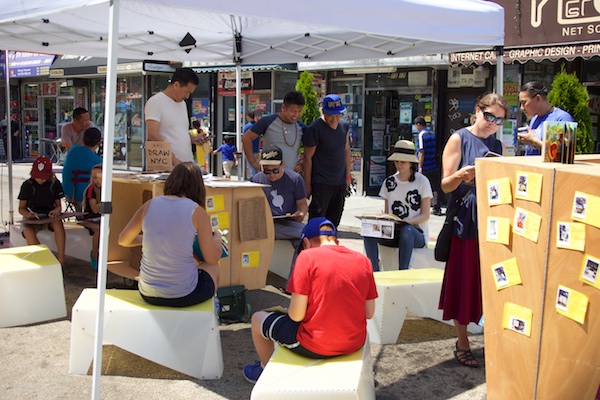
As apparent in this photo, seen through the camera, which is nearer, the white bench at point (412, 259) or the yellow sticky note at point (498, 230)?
the yellow sticky note at point (498, 230)

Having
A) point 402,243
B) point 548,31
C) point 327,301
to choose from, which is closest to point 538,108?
point 402,243

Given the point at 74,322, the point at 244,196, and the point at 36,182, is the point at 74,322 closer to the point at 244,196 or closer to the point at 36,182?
the point at 244,196

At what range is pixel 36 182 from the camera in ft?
21.5

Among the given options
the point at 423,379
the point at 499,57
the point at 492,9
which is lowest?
the point at 423,379

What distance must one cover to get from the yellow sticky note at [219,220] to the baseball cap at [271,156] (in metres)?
1.00

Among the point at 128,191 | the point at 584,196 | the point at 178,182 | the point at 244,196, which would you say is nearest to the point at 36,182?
the point at 128,191

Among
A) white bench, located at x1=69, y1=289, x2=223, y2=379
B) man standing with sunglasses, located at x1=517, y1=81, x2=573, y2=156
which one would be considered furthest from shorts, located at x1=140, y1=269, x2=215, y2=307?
man standing with sunglasses, located at x1=517, y1=81, x2=573, y2=156

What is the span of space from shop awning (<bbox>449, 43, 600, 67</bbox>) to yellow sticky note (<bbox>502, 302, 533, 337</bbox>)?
6.68m

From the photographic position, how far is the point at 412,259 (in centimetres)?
607

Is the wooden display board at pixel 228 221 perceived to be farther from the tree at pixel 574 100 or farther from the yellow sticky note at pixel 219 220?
the tree at pixel 574 100

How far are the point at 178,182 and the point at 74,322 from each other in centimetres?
105

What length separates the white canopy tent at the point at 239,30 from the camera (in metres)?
4.12

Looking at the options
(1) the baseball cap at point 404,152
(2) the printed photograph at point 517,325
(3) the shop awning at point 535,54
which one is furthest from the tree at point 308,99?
(2) the printed photograph at point 517,325

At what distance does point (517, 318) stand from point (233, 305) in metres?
2.49
